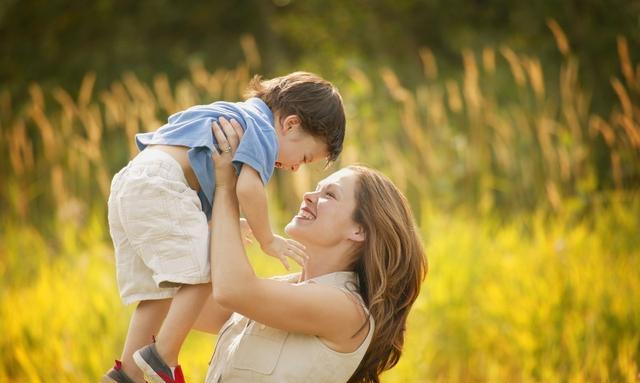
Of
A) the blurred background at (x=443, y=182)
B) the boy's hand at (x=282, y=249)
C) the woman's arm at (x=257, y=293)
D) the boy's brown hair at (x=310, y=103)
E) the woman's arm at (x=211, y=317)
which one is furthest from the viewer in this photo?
the blurred background at (x=443, y=182)

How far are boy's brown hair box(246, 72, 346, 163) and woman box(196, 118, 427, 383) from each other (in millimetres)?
147

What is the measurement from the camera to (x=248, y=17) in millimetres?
12102

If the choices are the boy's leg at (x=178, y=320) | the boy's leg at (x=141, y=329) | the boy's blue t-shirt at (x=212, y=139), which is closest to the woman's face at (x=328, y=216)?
the boy's blue t-shirt at (x=212, y=139)

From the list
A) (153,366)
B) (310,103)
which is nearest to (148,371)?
(153,366)

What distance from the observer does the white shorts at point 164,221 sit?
248 cm

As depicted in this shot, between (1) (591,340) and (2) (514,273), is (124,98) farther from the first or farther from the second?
(1) (591,340)

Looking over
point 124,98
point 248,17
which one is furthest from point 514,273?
point 248,17

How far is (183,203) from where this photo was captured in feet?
8.21

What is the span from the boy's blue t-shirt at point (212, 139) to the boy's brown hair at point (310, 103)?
0.23 feet

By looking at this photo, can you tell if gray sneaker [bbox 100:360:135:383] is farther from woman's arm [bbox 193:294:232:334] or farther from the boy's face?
the boy's face

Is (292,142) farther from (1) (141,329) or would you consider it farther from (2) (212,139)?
(1) (141,329)

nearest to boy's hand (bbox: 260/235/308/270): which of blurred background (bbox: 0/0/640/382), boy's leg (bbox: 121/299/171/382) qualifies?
boy's leg (bbox: 121/299/171/382)

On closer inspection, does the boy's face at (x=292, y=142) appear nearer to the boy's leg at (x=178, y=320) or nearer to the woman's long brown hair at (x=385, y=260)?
the woman's long brown hair at (x=385, y=260)

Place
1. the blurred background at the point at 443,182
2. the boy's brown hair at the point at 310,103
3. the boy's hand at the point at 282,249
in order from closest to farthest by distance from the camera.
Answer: the boy's hand at the point at 282,249
the boy's brown hair at the point at 310,103
the blurred background at the point at 443,182
